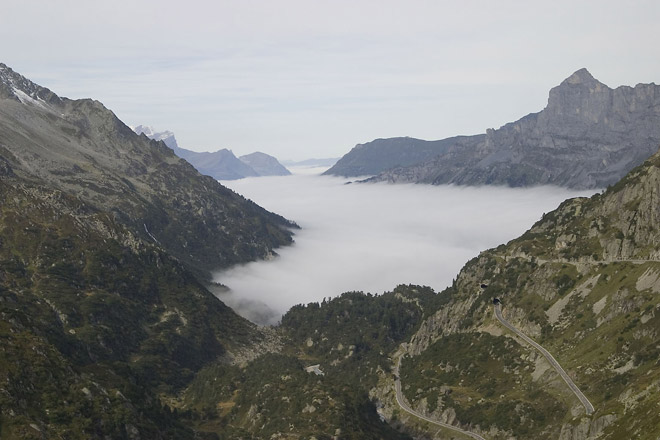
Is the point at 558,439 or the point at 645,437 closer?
the point at 645,437

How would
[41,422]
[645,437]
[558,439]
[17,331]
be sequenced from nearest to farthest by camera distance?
1. [645,437]
2. [41,422]
3. [17,331]
4. [558,439]

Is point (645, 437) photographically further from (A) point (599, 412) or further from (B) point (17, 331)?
Result: (B) point (17, 331)

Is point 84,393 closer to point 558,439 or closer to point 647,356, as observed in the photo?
point 558,439

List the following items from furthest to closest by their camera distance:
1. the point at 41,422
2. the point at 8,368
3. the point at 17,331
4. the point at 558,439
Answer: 1. the point at 558,439
2. the point at 17,331
3. the point at 8,368
4. the point at 41,422

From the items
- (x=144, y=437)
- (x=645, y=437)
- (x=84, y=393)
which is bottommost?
(x=144, y=437)

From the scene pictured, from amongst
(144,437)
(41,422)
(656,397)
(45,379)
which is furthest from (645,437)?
(45,379)

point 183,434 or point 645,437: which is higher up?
point 645,437

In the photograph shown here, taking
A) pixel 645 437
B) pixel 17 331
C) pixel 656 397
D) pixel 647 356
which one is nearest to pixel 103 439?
pixel 17 331

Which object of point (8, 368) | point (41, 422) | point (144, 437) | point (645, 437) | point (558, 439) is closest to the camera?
point (645, 437)

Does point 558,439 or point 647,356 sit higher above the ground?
point 647,356
